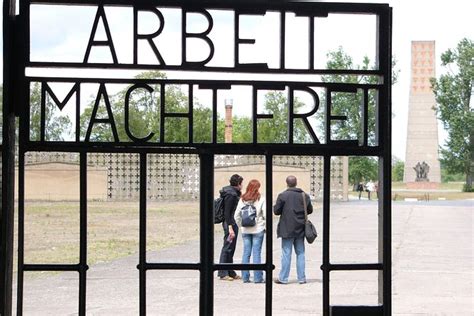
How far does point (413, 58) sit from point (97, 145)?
6470 centimetres

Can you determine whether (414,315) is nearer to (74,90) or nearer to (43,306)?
(43,306)

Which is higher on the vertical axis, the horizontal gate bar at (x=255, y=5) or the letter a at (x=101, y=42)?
the horizontal gate bar at (x=255, y=5)

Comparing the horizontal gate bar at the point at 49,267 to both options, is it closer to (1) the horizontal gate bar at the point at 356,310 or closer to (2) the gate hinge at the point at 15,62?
(2) the gate hinge at the point at 15,62

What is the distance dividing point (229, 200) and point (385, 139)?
558 centimetres

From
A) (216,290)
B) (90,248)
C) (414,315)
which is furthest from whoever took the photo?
(90,248)

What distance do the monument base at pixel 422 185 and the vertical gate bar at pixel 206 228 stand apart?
2505 inches

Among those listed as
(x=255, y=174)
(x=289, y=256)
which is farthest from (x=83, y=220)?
(x=255, y=174)

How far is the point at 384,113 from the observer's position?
4266 mm

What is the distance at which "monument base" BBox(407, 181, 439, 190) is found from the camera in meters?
66.6

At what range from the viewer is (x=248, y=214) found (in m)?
11.1

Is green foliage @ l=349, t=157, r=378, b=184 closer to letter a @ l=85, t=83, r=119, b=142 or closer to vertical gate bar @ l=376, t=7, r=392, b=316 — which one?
vertical gate bar @ l=376, t=7, r=392, b=316

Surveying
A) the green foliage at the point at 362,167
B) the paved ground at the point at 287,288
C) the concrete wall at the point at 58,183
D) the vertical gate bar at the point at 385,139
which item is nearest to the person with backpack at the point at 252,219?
the paved ground at the point at 287,288

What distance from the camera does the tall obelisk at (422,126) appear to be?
6438 cm

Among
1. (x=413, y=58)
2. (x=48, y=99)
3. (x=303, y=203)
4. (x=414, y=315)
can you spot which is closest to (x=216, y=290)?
(x=303, y=203)
